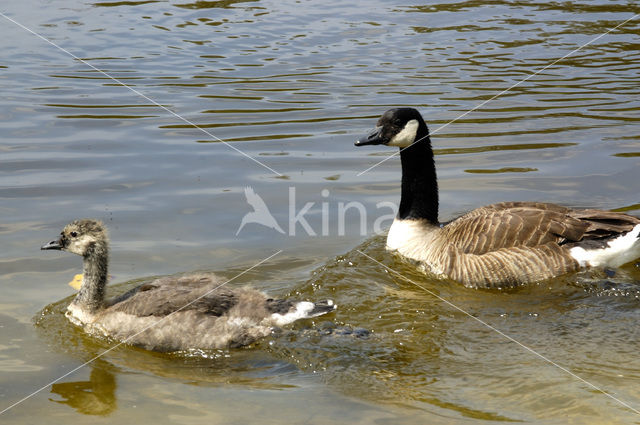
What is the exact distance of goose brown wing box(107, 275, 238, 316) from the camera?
7.83 metres

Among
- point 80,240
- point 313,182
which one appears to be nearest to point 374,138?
point 313,182

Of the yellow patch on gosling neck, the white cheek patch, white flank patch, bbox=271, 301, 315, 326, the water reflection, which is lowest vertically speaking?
the water reflection

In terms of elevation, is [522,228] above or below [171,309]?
above

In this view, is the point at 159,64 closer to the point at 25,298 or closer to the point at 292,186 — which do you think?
the point at 292,186

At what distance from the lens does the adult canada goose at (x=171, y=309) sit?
773 centimetres

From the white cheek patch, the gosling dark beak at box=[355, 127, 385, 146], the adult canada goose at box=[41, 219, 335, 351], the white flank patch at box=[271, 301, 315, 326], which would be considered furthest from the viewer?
the white cheek patch

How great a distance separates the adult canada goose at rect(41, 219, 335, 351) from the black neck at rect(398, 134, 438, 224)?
2.72m

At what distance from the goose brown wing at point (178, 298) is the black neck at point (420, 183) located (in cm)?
329

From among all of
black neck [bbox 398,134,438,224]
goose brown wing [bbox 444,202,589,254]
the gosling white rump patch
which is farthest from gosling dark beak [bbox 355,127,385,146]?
the gosling white rump patch

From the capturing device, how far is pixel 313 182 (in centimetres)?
1239

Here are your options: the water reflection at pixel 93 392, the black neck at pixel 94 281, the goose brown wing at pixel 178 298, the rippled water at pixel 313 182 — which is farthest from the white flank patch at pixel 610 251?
the water reflection at pixel 93 392

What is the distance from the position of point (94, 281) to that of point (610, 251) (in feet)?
18.1

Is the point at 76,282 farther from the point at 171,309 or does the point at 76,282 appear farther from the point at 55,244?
the point at 171,309

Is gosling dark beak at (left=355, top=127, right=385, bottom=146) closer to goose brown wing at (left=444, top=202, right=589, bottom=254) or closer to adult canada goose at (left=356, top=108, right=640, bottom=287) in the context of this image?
adult canada goose at (left=356, top=108, right=640, bottom=287)
